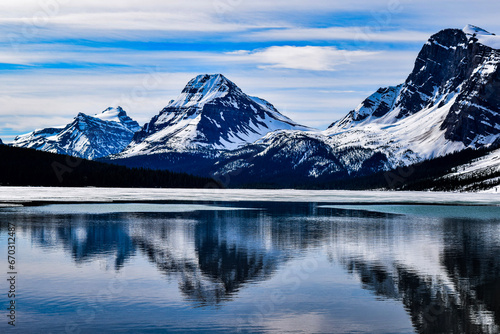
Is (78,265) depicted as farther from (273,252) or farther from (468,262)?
(468,262)

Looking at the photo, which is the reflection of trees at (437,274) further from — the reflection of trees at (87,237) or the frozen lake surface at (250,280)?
the reflection of trees at (87,237)

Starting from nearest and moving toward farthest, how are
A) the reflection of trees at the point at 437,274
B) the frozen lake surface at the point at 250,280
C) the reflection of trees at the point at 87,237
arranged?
the frozen lake surface at the point at 250,280 → the reflection of trees at the point at 437,274 → the reflection of trees at the point at 87,237

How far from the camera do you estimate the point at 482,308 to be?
3572 cm

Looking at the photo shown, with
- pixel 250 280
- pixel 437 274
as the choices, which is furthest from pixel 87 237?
pixel 437 274

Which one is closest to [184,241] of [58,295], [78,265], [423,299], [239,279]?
[78,265]

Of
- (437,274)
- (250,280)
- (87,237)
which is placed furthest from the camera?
(87,237)

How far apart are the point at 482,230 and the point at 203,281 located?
52.0 m

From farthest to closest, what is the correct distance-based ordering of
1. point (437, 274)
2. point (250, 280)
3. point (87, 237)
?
point (87, 237) < point (437, 274) < point (250, 280)

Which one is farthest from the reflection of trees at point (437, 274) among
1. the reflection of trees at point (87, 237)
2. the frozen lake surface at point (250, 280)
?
the reflection of trees at point (87, 237)

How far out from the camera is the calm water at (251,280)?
107 ft

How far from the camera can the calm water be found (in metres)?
32.5

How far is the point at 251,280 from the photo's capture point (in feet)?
145

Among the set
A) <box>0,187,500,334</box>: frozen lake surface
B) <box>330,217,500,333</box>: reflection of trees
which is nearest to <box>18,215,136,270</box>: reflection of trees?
<box>0,187,500,334</box>: frozen lake surface

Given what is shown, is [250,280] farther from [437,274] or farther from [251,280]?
[437,274]
